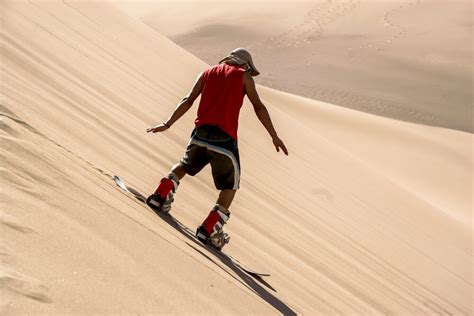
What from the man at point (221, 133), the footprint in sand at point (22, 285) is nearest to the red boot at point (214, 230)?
the man at point (221, 133)

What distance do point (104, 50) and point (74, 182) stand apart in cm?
598

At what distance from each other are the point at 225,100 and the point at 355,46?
91.2 ft

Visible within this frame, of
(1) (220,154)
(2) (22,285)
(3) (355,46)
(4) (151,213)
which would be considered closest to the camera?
(2) (22,285)

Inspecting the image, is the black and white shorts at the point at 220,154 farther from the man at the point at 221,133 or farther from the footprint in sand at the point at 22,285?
the footprint in sand at the point at 22,285

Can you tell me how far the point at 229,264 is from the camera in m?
3.94

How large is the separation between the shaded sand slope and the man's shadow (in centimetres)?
2

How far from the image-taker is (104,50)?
8.99 m

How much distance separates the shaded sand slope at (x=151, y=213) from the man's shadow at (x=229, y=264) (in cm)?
2

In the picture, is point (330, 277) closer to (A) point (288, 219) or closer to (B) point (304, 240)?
(B) point (304, 240)

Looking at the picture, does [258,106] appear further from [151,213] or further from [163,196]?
[151,213]

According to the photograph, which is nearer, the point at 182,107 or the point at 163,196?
the point at 163,196

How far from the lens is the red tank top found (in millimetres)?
4145

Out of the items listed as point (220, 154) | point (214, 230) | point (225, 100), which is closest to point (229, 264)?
point (214, 230)

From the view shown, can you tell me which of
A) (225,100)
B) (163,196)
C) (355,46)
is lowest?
(163,196)
